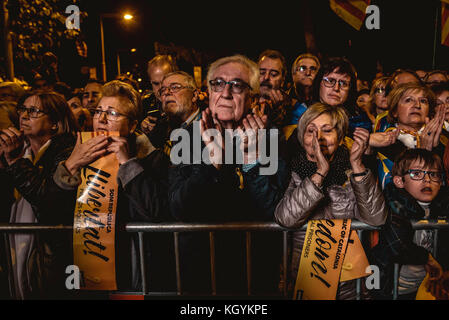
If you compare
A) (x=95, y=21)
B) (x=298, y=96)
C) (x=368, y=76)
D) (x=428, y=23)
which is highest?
(x=95, y=21)

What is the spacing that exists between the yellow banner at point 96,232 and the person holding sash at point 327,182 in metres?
1.06

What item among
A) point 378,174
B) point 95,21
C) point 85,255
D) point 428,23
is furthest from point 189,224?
point 95,21

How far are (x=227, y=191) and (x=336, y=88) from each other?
154 centimetres

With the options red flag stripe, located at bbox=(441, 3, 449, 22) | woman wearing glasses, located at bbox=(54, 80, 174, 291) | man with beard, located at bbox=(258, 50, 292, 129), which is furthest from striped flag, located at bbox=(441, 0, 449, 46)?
woman wearing glasses, located at bbox=(54, 80, 174, 291)

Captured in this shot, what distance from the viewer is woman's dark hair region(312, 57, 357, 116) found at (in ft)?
9.90

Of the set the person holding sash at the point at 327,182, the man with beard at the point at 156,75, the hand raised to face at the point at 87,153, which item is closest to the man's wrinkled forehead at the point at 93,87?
the man with beard at the point at 156,75

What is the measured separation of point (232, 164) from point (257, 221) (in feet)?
1.28

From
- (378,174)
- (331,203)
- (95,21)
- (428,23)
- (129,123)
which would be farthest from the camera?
(95,21)

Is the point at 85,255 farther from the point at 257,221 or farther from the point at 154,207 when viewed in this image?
the point at 257,221

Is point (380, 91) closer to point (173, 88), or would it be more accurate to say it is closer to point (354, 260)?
point (173, 88)

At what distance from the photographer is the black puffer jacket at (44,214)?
86.9 inches

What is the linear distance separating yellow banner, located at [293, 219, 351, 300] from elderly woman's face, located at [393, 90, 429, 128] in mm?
1279

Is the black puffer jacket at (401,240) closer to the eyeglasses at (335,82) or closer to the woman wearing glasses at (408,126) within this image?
the woman wearing glasses at (408,126)

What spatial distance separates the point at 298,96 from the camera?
3572 mm
